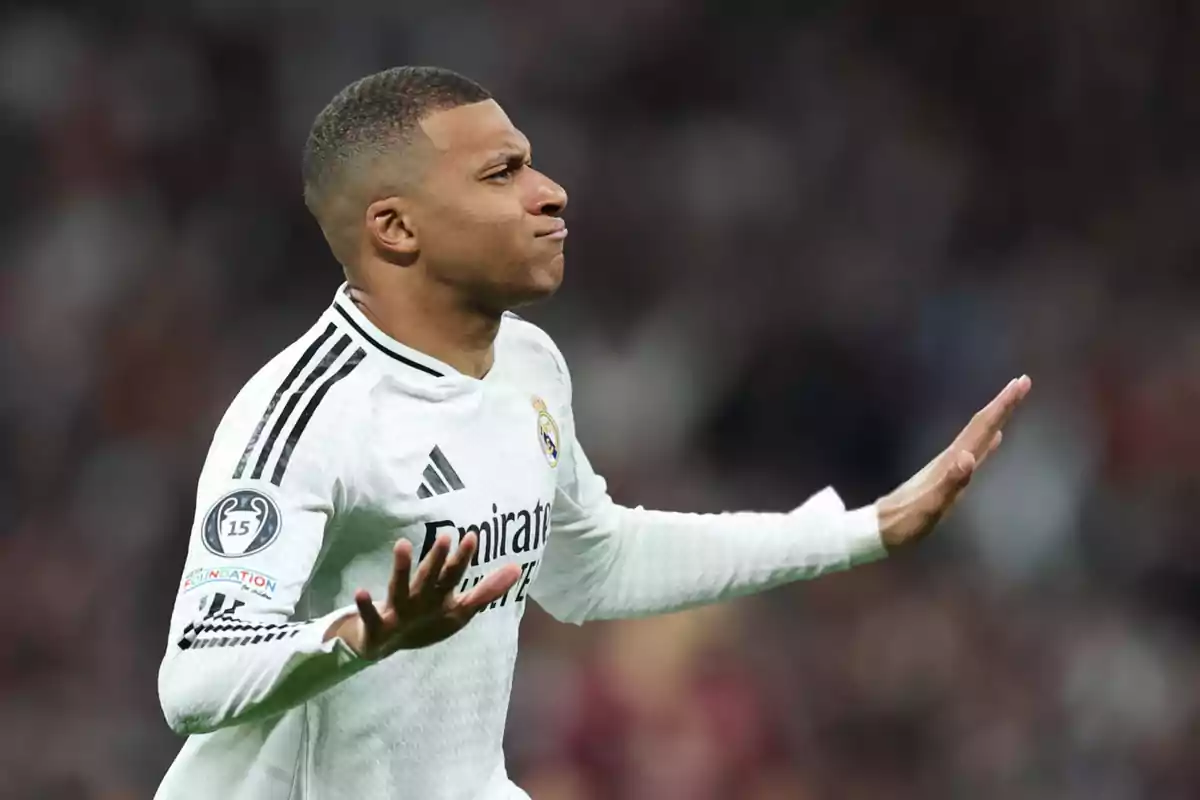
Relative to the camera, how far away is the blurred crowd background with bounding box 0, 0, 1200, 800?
6.38m

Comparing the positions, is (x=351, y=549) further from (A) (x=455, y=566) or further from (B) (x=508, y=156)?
(B) (x=508, y=156)

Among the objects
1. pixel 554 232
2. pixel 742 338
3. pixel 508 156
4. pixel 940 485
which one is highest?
pixel 508 156

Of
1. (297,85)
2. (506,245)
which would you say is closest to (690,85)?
(297,85)

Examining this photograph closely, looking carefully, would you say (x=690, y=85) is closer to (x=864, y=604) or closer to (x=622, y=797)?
(x=864, y=604)

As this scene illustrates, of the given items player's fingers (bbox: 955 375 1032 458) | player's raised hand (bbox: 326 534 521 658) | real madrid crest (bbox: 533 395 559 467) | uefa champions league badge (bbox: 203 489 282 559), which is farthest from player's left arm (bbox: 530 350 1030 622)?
player's raised hand (bbox: 326 534 521 658)

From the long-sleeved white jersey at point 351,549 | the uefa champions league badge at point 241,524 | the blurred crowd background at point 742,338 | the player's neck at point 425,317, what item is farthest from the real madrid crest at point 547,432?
the blurred crowd background at point 742,338

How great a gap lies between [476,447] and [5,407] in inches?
172

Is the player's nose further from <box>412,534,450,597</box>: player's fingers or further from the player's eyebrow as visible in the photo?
<box>412,534,450,597</box>: player's fingers

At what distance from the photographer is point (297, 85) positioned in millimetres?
7930

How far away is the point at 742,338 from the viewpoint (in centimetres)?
735

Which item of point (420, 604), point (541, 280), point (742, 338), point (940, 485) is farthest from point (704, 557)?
point (742, 338)

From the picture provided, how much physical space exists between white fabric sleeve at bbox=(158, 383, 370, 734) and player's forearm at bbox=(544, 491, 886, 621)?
884mm

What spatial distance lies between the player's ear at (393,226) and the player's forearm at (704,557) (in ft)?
2.52

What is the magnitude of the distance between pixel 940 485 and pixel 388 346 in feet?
3.70
